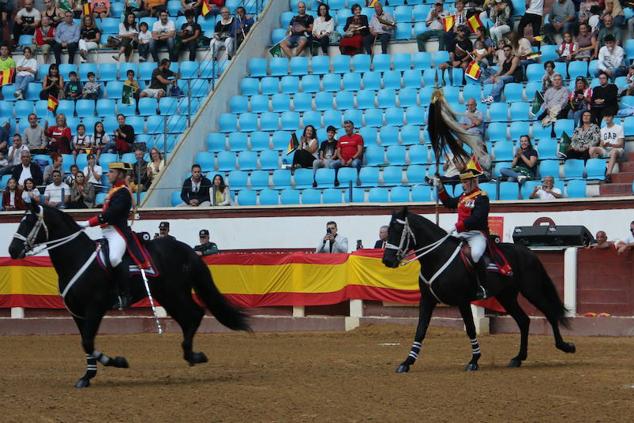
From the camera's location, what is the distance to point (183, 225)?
1108 inches

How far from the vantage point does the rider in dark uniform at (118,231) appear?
1588 centimetres

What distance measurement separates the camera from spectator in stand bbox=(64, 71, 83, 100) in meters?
33.4

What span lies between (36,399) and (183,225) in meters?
14.6

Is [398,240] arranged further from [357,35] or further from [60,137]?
[60,137]

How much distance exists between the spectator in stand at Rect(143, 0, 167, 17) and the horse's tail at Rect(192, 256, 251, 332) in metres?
19.2

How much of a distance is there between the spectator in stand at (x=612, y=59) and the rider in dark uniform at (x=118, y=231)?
14.5m

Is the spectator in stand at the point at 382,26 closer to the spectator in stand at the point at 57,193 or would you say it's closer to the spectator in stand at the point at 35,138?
the spectator in stand at the point at 57,193

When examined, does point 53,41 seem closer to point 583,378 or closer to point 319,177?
point 319,177

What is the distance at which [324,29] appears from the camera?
32.4 m

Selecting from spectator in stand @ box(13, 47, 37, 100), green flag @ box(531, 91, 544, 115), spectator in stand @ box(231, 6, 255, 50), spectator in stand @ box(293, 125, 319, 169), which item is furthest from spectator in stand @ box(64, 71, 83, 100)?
green flag @ box(531, 91, 544, 115)

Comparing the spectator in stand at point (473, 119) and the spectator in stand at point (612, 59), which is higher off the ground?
the spectator in stand at point (612, 59)

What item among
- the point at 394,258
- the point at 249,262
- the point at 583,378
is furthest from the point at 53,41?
the point at 583,378

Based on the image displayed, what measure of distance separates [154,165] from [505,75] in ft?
27.4

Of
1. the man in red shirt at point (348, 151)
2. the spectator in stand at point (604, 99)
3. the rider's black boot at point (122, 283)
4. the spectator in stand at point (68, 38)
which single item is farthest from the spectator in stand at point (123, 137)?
the rider's black boot at point (122, 283)
